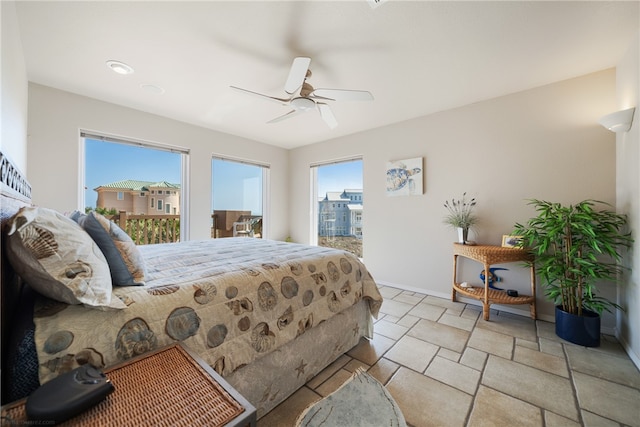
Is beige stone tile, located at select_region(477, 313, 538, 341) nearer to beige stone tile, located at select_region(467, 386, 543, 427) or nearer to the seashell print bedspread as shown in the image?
beige stone tile, located at select_region(467, 386, 543, 427)

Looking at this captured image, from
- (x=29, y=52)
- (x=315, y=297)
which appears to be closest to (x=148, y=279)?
(x=315, y=297)

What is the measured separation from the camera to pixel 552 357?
190 cm

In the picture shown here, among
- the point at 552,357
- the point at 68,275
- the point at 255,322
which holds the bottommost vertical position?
the point at 552,357

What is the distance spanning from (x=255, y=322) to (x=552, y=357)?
91.4 inches

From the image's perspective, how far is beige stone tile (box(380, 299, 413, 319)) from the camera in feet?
9.01

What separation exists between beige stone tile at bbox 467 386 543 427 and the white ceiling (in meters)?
2.50

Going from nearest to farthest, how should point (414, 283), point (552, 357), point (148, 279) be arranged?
point (148, 279), point (552, 357), point (414, 283)

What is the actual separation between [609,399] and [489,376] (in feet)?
2.02

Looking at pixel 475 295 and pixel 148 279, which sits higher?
pixel 148 279

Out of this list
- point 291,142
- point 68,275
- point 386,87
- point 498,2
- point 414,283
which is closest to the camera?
point 68,275

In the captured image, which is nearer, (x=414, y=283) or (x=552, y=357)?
(x=552, y=357)

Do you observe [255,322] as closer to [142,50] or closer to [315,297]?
[315,297]

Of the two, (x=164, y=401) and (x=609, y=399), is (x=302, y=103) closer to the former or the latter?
(x=164, y=401)

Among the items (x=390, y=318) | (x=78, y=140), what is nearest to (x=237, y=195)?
(x=78, y=140)
